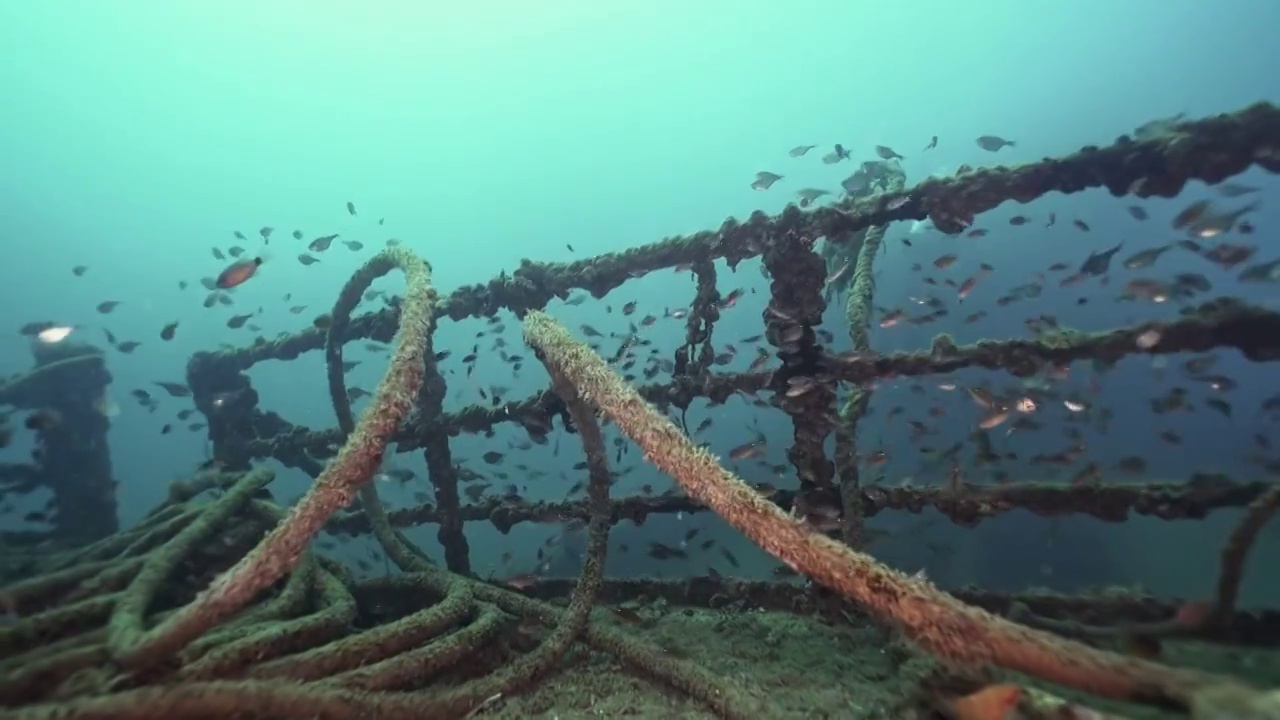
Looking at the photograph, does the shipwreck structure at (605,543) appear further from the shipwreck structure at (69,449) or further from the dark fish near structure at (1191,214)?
the shipwreck structure at (69,449)

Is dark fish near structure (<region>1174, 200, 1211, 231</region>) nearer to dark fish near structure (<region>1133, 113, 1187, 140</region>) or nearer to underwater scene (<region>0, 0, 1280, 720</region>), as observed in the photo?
underwater scene (<region>0, 0, 1280, 720</region>)

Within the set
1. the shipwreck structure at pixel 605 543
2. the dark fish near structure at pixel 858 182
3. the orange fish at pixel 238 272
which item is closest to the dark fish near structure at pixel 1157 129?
the shipwreck structure at pixel 605 543

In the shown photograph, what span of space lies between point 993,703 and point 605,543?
233 cm

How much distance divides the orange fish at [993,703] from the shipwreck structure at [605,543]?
0.07 metres

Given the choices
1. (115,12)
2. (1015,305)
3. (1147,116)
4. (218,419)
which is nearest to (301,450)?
(218,419)

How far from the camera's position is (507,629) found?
409 cm

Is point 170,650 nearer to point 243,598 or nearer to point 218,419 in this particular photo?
point 243,598

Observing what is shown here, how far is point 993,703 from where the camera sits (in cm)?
203

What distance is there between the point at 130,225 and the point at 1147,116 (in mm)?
141718

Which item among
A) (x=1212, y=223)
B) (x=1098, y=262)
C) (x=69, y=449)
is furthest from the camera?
(x=69, y=449)

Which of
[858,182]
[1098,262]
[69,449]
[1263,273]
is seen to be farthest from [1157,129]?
[69,449]

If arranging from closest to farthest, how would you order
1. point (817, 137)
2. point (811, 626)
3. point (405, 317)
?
point (405, 317), point (811, 626), point (817, 137)

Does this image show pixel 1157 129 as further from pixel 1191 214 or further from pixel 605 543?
pixel 605 543

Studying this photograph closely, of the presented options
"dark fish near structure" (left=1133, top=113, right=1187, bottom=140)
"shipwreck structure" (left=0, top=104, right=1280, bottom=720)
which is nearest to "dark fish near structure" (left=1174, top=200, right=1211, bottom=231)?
"dark fish near structure" (left=1133, top=113, right=1187, bottom=140)
